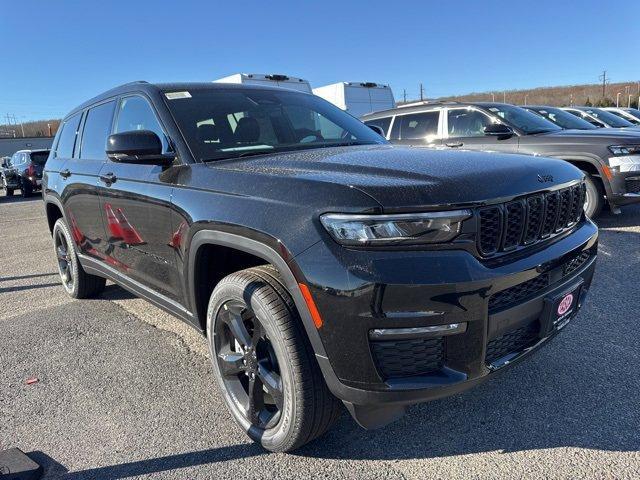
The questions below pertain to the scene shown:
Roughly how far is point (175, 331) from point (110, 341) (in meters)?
0.48

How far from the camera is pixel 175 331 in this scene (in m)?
4.01

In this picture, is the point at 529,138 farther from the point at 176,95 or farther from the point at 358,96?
the point at 358,96

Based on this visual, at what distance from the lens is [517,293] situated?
2082 millimetres

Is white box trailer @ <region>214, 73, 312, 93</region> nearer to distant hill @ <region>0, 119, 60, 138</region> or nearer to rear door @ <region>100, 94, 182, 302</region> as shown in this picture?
rear door @ <region>100, 94, 182, 302</region>

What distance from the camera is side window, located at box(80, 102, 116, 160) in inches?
156

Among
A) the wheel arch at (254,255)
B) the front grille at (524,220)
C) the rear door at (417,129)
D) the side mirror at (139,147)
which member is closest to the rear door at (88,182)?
the side mirror at (139,147)

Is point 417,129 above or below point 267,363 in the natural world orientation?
above

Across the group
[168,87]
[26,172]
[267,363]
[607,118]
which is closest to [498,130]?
[168,87]

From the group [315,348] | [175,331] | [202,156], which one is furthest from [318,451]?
[175,331]

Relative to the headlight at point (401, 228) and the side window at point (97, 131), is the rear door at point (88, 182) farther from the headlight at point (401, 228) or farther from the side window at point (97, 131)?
the headlight at point (401, 228)

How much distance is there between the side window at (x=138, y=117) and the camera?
10.2 ft

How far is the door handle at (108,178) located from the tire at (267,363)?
57.0 inches

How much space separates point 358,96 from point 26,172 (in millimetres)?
12722

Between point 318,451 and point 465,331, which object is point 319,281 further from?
point 318,451
